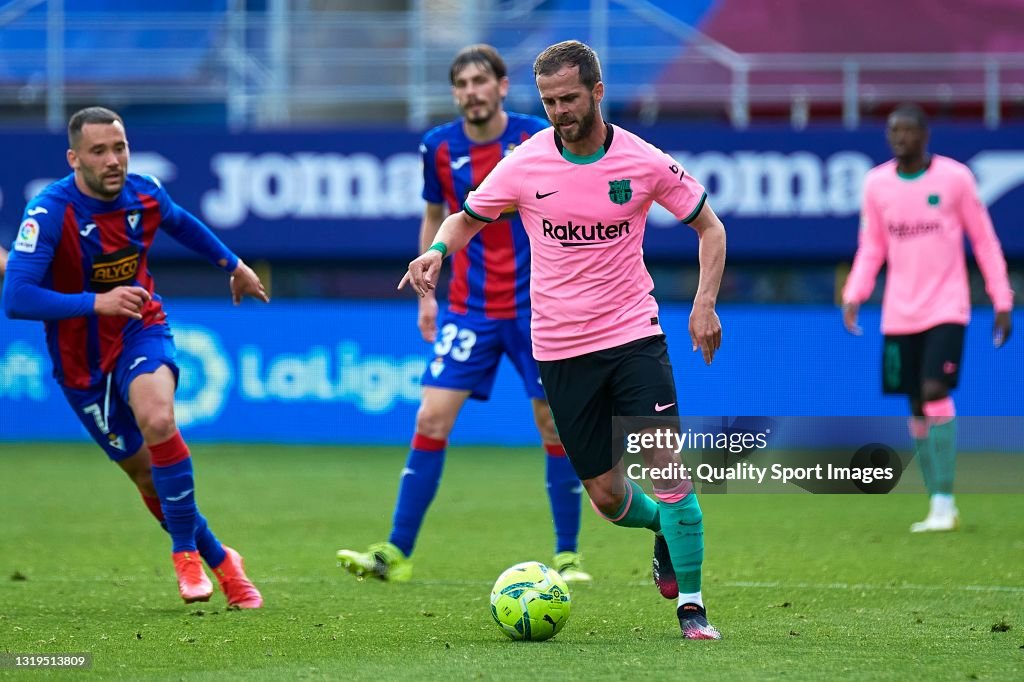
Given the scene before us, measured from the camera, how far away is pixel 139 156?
15.7 meters

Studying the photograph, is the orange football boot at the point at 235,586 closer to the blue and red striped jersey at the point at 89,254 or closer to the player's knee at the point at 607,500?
the blue and red striped jersey at the point at 89,254

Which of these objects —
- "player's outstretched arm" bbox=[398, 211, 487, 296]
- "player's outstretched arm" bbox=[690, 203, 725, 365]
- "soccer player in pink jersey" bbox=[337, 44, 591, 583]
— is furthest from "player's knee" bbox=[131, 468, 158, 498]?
"player's outstretched arm" bbox=[690, 203, 725, 365]

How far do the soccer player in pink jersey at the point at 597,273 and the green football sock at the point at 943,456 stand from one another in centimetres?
410

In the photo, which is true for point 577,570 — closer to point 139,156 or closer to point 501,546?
point 501,546

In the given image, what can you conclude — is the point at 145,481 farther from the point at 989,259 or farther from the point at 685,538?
the point at 989,259

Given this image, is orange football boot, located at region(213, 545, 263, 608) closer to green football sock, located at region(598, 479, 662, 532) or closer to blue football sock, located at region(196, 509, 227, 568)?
blue football sock, located at region(196, 509, 227, 568)

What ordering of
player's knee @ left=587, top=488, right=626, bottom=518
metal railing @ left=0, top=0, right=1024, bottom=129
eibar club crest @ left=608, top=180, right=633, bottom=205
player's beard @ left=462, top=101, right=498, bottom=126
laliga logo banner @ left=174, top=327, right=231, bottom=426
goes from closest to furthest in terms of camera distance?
eibar club crest @ left=608, top=180, right=633, bottom=205
player's knee @ left=587, top=488, right=626, bottom=518
player's beard @ left=462, top=101, right=498, bottom=126
laliga logo banner @ left=174, top=327, right=231, bottom=426
metal railing @ left=0, top=0, right=1024, bottom=129

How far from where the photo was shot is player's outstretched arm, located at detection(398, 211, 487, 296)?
17.1 feet

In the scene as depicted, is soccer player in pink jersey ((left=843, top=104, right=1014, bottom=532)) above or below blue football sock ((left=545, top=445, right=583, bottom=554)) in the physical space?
above

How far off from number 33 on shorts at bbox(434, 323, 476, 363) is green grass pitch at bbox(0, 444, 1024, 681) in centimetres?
106

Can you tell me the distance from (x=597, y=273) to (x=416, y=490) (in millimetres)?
2201

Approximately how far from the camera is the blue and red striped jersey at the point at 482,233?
733 centimetres

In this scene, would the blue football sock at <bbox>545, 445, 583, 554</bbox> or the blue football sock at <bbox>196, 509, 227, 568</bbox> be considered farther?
the blue football sock at <bbox>545, 445, 583, 554</bbox>

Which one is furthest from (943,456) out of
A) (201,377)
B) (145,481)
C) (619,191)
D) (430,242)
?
(201,377)
